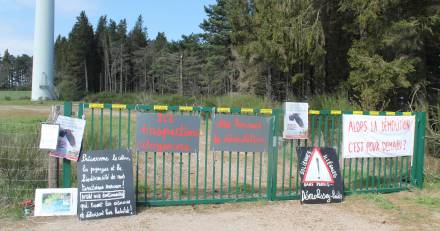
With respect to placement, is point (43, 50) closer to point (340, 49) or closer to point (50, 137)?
point (340, 49)

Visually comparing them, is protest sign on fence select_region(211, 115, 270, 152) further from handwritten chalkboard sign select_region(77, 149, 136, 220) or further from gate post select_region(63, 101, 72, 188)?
gate post select_region(63, 101, 72, 188)

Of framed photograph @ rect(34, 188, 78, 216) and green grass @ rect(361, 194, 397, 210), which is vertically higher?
framed photograph @ rect(34, 188, 78, 216)

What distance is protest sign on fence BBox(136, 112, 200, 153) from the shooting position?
727 centimetres

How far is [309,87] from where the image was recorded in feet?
98.9

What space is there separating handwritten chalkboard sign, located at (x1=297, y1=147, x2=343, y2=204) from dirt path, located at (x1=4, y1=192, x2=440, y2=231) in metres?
0.18

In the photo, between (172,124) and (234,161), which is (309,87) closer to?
(234,161)

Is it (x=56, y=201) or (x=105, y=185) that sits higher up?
(x=105, y=185)

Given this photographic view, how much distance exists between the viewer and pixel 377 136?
8797 mm

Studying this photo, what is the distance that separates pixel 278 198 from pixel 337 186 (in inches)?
40.9

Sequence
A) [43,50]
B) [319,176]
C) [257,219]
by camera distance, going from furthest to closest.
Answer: [43,50] → [319,176] → [257,219]

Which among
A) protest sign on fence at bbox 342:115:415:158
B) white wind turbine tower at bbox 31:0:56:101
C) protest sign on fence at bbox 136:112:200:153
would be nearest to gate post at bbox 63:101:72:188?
protest sign on fence at bbox 136:112:200:153

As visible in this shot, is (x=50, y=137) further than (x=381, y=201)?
No

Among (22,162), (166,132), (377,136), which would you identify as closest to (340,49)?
(377,136)

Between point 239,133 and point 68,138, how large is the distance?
2620 mm
